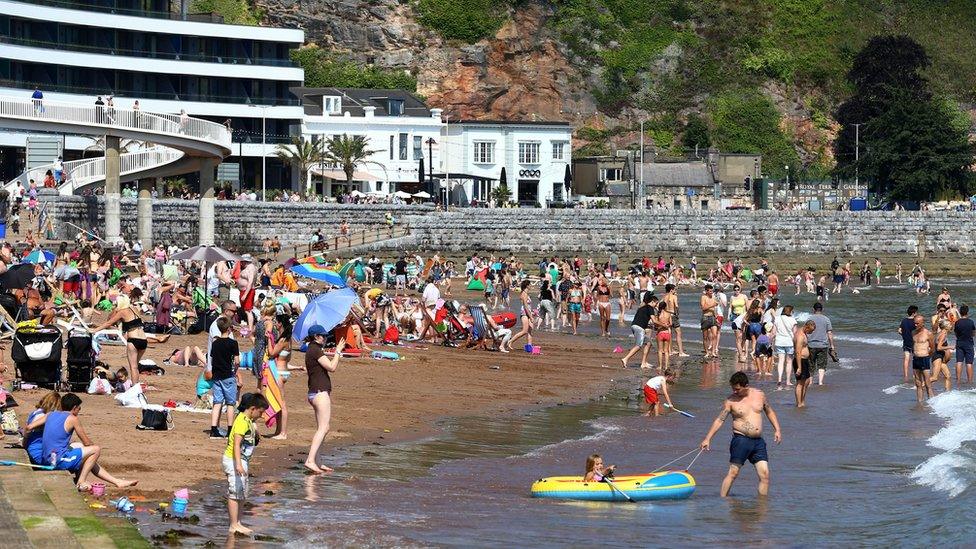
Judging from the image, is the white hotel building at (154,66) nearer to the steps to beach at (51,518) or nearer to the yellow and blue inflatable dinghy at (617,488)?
the yellow and blue inflatable dinghy at (617,488)

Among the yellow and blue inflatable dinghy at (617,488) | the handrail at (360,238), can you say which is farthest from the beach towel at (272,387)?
the handrail at (360,238)

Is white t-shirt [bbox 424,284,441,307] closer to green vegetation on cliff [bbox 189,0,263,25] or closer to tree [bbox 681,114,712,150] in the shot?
green vegetation on cliff [bbox 189,0,263,25]

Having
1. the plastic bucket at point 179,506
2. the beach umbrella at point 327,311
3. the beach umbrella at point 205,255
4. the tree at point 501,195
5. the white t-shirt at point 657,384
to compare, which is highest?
the tree at point 501,195

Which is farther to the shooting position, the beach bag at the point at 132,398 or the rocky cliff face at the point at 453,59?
the rocky cliff face at the point at 453,59

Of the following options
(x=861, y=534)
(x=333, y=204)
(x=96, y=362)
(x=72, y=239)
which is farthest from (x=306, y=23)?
(x=861, y=534)

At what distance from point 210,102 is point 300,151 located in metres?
4.86

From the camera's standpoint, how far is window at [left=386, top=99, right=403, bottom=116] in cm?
7281

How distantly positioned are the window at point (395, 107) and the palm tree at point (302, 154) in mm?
6313

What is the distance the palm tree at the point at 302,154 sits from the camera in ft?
216

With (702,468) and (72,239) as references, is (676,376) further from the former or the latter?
(72,239)

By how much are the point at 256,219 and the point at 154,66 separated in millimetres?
12429

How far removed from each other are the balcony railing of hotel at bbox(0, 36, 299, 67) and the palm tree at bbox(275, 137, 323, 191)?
3.74 m

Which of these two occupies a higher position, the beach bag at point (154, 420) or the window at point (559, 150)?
the window at point (559, 150)

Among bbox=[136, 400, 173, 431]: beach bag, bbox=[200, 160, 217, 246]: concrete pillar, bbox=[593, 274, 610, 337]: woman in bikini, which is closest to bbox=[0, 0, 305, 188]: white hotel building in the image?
bbox=[200, 160, 217, 246]: concrete pillar
